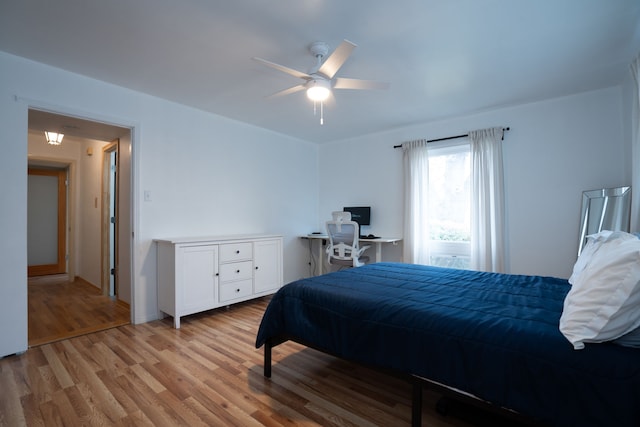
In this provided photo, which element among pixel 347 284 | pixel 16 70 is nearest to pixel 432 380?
pixel 347 284

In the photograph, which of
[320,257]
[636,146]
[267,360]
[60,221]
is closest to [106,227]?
[60,221]

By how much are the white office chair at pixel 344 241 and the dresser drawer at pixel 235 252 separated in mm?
1103

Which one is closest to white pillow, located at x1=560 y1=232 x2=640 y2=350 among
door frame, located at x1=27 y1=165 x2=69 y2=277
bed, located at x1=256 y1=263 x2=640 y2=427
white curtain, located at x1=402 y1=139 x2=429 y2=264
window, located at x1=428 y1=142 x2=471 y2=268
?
bed, located at x1=256 y1=263 x2=640 y2=427

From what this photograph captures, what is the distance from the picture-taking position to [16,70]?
8.13 ft

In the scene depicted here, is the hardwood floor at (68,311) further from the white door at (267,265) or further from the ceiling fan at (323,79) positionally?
the ceiling fan at (323,79)

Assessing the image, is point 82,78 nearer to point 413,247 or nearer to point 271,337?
point 271,337

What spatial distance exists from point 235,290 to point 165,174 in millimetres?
1550

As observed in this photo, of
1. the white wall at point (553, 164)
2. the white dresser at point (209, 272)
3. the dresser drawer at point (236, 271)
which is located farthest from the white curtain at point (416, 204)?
the dresser drawer at point (236, 271)

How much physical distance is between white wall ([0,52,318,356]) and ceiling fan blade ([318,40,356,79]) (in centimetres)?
215

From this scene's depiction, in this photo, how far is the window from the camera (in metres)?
4.00

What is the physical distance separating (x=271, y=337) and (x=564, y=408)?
62.7 inches

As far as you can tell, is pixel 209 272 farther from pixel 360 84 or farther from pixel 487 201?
pixel 487 201

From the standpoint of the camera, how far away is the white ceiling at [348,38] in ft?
6.23

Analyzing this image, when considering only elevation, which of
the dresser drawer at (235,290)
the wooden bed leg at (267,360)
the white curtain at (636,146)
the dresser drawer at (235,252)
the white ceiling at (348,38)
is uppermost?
the white ceiling at (348,38)
